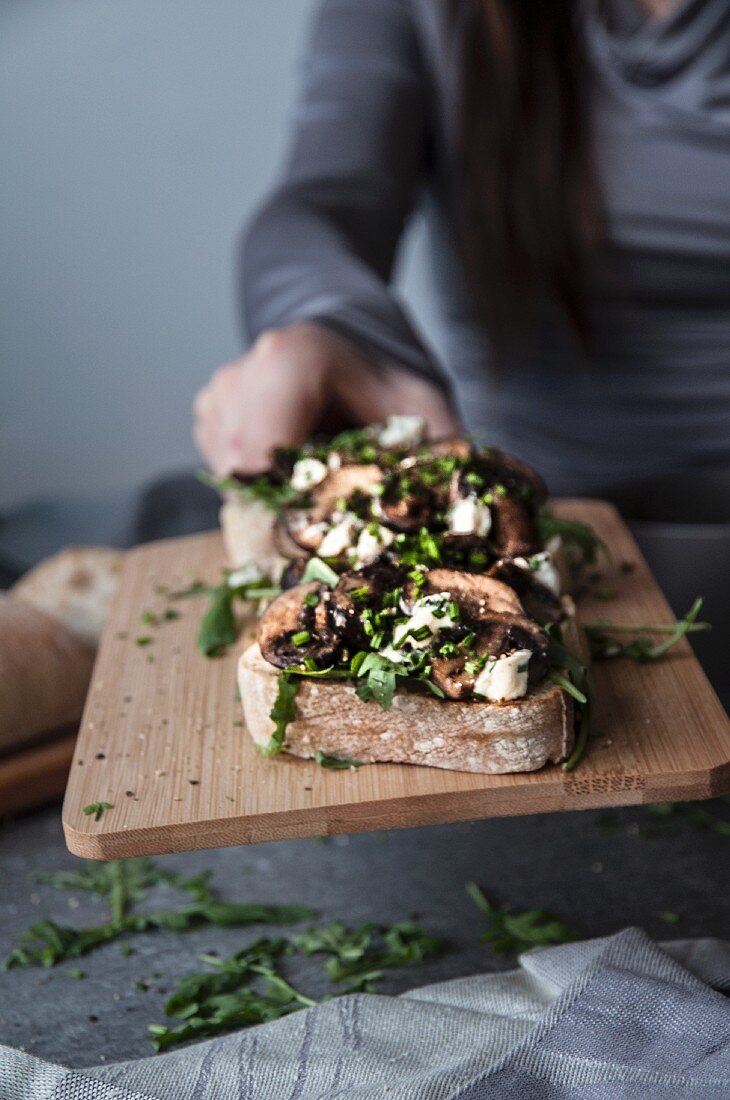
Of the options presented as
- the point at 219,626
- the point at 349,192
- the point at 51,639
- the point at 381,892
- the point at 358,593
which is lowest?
the point at 381,892

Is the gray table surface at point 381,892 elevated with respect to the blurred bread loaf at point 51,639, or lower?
lower

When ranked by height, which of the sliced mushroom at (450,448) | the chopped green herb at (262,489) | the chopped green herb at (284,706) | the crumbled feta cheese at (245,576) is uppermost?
the sliced mushroom at (450,448)

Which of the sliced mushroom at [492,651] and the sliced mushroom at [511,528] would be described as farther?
the sliced mushroom at [511,528]

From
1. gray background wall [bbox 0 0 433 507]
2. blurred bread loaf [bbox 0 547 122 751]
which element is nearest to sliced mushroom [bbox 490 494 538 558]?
blurred bread loaf [bbox 0 547 122 751]

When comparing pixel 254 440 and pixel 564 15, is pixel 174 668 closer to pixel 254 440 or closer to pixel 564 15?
pixel 254 440

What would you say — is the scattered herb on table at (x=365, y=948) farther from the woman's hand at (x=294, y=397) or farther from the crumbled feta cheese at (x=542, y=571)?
the woman's hand at (x=294, y=397)

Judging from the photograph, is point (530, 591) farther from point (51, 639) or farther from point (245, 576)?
point (51, 639)

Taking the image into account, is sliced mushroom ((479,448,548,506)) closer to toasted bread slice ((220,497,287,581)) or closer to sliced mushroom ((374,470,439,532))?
sliced mushroom ((374,470,439,532))

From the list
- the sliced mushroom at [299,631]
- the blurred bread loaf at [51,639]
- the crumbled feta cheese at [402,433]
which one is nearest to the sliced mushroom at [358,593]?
the sliced mushroom at [299,631]

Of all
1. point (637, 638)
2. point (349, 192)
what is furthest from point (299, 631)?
point (349, 192)
